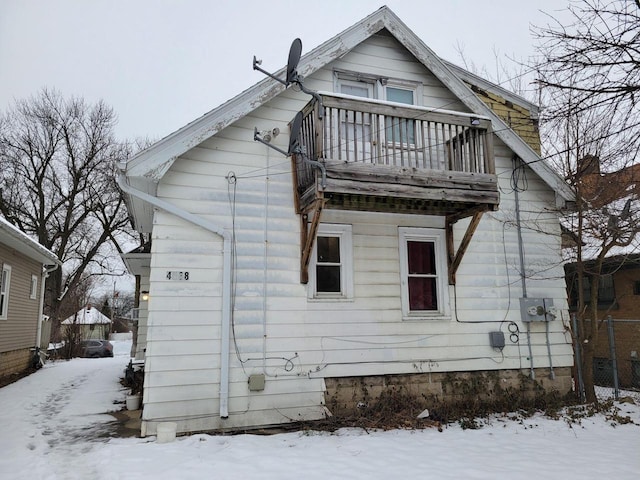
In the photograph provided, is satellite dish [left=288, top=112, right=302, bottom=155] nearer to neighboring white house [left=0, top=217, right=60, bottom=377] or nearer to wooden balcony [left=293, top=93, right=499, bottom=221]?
wooden balcony [left=293, top=93, right=499, bottom=221]

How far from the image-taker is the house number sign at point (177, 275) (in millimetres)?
6559

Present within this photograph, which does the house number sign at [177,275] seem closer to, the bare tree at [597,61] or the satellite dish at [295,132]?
the satellite dish at [295,132]

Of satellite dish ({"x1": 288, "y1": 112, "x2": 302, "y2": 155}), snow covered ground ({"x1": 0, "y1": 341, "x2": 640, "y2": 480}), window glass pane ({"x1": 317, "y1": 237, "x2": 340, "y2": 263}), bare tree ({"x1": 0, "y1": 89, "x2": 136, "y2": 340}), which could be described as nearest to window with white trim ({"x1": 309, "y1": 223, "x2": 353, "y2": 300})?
window glass pane ({"x1": 317, "y1": 237, "x2": 340, "y2": 263})

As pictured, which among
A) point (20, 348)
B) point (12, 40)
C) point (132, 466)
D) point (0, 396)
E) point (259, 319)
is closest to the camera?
point (132, 466)

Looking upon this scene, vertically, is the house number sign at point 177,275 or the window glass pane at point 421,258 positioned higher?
the window glass pane at point 421,258

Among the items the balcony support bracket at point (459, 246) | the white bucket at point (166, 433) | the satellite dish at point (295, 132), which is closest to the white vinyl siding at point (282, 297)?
the balcony support bracket at point (459, 246)

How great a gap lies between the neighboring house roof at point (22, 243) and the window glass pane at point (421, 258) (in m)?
8.77

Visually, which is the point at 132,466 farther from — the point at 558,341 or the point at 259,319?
the point at 558,341

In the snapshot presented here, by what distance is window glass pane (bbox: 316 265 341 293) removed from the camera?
741 centimetres

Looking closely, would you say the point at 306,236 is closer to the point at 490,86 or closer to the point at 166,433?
the point at 166,433

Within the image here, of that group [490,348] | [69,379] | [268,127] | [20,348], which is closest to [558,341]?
[490,348]

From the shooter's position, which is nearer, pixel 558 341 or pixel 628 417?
pixel 628 417

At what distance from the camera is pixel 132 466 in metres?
5.03

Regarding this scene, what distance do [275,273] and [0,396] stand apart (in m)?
7.06
